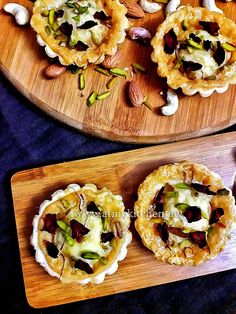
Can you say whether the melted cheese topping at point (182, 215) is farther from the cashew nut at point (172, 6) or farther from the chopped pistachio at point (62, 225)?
the cashew nut at point (172, 6)

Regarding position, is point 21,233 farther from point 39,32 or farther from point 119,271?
point 39,32

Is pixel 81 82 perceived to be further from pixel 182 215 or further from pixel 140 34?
pixel 182 215

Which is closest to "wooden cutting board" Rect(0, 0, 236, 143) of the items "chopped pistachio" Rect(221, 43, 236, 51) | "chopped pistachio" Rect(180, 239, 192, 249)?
"chopped pistachio" Rect(221, 43, 236, 51)

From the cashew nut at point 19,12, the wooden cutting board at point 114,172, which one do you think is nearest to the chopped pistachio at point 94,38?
the cashew nut at point 19,12

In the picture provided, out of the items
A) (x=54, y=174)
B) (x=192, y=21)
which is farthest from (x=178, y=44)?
(x=54, y=174)

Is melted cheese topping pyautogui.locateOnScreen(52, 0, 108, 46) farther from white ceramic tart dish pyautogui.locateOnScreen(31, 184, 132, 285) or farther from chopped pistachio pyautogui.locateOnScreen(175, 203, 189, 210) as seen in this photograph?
chopped pistachio pyautogui.locateOnScreen(175, 203, 189, 210)

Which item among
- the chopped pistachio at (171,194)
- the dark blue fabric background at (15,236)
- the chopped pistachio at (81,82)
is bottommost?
the dark blue fabric background at (15,236)
